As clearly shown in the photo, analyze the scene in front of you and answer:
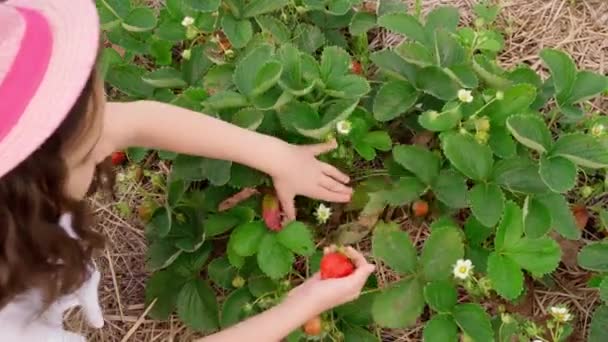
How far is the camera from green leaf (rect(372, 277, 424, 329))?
1.75 meters

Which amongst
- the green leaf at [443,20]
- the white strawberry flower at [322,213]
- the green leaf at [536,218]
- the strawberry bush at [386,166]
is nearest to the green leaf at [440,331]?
the strawberry bush at [386,166]

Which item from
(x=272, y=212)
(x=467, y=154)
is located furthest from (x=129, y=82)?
(x=467, y=154)

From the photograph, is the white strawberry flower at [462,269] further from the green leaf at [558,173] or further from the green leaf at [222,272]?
the green leaf at [222,272]

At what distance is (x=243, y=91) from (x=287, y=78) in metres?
0.10

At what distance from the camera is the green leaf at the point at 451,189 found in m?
1.86

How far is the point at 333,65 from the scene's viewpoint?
78.0 inches

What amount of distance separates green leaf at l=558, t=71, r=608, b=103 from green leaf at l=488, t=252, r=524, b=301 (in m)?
0.40

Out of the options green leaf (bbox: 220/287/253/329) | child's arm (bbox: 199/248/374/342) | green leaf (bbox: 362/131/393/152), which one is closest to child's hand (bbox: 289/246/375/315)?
child's arm (bbox: 199/248/374/342)

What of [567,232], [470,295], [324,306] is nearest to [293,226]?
[324,306]

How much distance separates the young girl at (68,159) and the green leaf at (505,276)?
238 millimetres

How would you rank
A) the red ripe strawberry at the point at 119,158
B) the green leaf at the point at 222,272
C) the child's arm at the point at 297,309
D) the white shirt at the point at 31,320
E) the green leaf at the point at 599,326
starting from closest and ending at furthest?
the white shirt at the point at 31,320 < the child's arm at the point at 297,309 < the green leaf at the point at 599,326 < the green leaf at the point at 222,272 < the red ripe strawberry at the point at 119,158

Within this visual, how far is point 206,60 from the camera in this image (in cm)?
216

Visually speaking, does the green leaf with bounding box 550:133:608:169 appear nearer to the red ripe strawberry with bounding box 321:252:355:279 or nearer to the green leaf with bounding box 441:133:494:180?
the green leaf with bounding box 441:133:494:180

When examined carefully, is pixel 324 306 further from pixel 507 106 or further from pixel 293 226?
pixel 507 106
